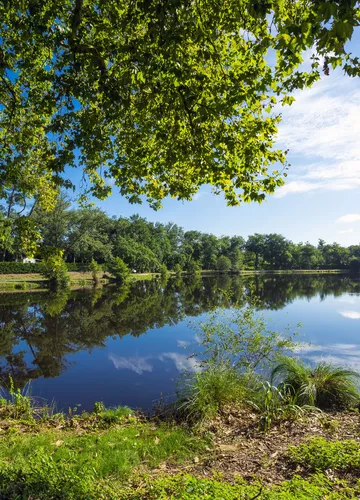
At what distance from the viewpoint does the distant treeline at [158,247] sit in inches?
2041

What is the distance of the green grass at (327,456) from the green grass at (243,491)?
0.33m

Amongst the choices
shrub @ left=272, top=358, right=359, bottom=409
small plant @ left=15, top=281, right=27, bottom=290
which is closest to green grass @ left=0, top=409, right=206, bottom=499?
shrub @ left=272, top=358, right=359, bottom=409

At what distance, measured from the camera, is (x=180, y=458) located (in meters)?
4.40

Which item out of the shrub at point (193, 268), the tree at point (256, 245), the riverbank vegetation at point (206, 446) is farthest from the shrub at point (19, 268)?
the tree at point (256, 245)

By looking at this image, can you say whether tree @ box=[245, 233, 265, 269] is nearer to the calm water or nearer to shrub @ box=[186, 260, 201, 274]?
shrub @ box=[186, 260, 201, 274]

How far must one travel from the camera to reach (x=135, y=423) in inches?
246

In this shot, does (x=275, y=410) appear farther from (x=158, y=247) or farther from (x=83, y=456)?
(x=158, y=247)

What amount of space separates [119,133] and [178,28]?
2.93 meters

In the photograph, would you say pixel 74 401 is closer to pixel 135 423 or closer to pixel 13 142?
pixel 135 423

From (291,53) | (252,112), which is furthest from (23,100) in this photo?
(291,53)

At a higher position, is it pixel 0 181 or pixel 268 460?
pixel 0 181

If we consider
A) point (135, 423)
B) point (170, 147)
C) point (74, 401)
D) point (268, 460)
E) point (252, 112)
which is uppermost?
point (252, 112)

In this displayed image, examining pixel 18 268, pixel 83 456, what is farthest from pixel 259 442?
pixel 18 268

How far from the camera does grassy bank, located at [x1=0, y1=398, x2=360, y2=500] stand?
3.10 meters
